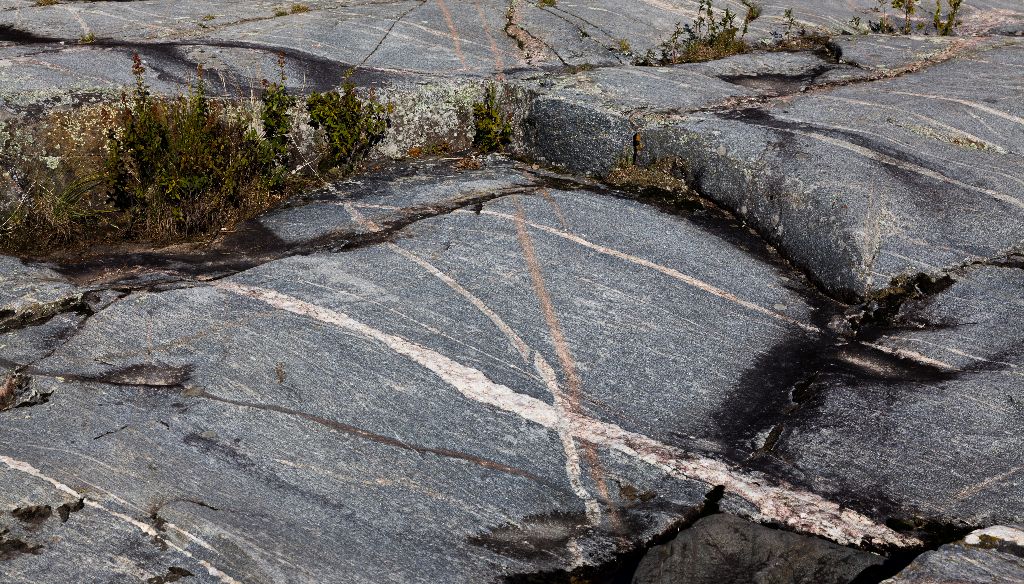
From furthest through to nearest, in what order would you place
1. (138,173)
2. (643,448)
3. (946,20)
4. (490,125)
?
(946,20), (490,125), (138,173), (643,448)

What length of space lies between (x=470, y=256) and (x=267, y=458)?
207cm

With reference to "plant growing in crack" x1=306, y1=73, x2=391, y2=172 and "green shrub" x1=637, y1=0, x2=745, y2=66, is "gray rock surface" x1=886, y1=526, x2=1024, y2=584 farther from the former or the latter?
"green shrub" x1=637, y1=0, x2=745, y2=66

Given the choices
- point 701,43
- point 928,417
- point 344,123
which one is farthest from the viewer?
point 701,43

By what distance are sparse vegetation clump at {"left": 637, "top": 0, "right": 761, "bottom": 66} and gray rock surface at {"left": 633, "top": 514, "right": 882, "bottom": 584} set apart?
580 cm

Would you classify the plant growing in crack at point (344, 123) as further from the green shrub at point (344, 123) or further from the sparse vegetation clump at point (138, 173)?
the sparse vegetation clump at point (138, 173)

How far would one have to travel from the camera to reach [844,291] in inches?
210

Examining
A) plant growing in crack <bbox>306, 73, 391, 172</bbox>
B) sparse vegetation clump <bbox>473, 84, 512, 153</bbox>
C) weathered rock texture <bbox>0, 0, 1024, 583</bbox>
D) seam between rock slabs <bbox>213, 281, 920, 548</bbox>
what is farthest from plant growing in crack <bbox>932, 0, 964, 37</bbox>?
seam between rock slabs <bbox>213, 281, 920, 548</bbox>

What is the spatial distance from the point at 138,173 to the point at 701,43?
5492mm

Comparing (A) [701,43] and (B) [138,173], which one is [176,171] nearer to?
(B) [138,173]

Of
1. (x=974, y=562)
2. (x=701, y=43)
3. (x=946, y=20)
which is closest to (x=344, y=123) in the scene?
(x=701, y=43)

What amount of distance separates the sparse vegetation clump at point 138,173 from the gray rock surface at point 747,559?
3.97 m

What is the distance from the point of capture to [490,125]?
719cm

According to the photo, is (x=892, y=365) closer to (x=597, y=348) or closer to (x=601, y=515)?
(x=597, y=348)

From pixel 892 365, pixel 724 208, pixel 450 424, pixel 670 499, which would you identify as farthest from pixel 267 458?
pixel 724 208
